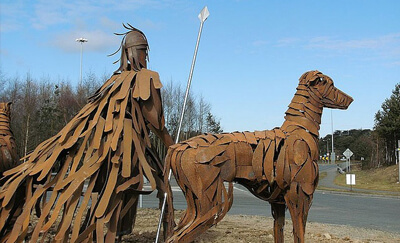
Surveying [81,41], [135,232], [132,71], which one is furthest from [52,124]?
[132,71]

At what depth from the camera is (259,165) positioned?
15.4 feet

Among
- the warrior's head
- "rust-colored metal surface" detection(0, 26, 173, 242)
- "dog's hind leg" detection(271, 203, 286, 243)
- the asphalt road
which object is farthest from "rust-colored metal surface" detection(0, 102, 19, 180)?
the asphalt road

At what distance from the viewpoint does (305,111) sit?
16.8 ft

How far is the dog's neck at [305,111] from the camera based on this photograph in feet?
16.7

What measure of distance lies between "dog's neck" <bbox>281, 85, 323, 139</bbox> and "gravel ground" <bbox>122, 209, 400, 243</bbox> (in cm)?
308

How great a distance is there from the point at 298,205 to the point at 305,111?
1.14 m

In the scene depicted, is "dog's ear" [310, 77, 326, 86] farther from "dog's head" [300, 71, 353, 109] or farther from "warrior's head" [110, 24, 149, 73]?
"warrior's head" [110, 24, 149, 73]

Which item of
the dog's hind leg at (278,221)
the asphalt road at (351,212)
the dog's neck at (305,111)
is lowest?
→ the asphalt road at (351,212)

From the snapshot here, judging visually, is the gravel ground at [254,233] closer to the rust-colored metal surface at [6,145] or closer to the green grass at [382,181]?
the rust-colored metal surface at [6,145]

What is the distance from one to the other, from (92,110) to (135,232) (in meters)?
3.53

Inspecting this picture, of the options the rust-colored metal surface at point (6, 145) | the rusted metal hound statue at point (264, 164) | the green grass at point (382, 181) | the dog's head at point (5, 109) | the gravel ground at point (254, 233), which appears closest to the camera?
the rusted metal hound statue at point (264, 164)

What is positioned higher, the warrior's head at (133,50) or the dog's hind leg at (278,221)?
the warrior's head at (133,50)

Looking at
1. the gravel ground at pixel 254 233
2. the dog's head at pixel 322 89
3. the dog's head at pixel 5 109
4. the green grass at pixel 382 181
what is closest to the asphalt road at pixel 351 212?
the gravel ground at pixel 254 233

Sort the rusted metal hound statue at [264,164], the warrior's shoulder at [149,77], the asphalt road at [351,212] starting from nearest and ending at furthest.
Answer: the rusted metal hound statue at [264,164] < the warrior's shoulder at [149,77] < the asphalt road at [351,212]
